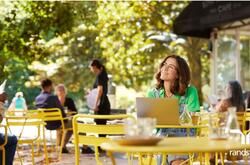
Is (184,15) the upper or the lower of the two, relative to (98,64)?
upper

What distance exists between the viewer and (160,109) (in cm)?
379

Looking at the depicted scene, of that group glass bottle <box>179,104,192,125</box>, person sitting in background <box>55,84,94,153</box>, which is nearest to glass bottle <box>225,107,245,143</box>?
glass bottle <box>179,104,192,125</box>

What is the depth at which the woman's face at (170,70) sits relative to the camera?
15.5ft

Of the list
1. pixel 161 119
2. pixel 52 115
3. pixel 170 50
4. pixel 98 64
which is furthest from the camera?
pixel 170 50

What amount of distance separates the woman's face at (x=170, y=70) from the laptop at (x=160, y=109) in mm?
840

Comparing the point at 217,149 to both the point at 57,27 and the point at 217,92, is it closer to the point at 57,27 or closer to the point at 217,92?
the point at 57,27

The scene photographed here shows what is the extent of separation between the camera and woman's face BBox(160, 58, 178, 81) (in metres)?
4.71

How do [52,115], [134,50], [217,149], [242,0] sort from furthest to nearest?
1. [134,50]
2. [242,0]
3. [52,115]
4. [217,149]

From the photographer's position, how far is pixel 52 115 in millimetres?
7988

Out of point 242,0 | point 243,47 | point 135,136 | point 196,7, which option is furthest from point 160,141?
point 243,47

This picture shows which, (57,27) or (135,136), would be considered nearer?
(135,136)

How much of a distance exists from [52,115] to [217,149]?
5539 millimetres

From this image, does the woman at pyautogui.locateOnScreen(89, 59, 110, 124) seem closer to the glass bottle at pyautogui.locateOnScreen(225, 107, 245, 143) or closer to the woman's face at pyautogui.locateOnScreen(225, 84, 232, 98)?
the woman's face at pyautogui.locateOnScreen(225, 84, 232, 98)

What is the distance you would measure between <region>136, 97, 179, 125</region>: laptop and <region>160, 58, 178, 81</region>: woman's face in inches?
33.1
